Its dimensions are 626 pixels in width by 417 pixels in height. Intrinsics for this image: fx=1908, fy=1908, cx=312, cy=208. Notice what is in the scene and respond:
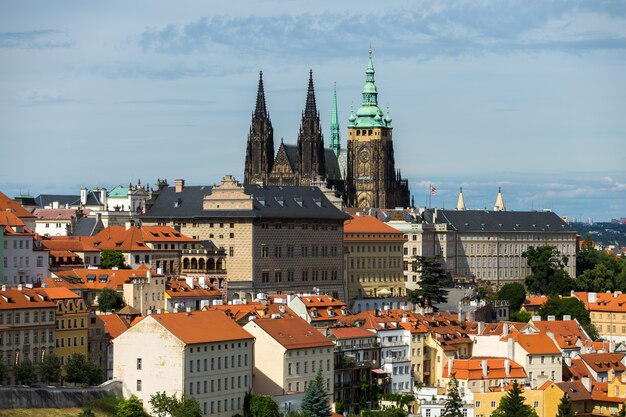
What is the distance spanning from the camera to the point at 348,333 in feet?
396

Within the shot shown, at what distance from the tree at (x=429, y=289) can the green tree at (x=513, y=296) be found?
6704mm

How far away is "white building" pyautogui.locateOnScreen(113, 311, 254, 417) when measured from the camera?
100 meters

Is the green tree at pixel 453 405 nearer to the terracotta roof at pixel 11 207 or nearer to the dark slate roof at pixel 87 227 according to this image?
the terracotta roof at pixel 11 207

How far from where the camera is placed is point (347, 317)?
427 feet

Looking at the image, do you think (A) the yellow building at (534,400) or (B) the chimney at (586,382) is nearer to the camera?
(A) the yellow building at (534,400)

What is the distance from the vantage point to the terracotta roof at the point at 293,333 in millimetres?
109562

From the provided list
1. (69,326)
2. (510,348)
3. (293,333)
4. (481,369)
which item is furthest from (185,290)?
(481,369)

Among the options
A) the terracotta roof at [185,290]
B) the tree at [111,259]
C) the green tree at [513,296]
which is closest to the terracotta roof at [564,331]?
the terracotta roof at [185,290]

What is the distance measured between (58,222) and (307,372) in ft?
246

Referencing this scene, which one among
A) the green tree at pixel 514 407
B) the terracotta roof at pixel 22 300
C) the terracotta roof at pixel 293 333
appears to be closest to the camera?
the terracotta roof at pixel 22 300

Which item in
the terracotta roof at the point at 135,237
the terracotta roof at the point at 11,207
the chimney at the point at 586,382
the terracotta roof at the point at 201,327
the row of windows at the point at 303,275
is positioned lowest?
the chimney at the point at 586,382

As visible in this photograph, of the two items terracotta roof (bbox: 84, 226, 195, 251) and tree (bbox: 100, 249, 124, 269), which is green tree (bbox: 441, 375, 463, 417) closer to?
tree (bbox: 100, 249, 124, 269)

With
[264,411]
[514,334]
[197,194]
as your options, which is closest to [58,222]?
[197,194]

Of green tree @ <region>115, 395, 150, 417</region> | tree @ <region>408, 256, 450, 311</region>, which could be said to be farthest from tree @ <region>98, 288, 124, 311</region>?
tree @ <region>408, 256, 450, 311</region>
